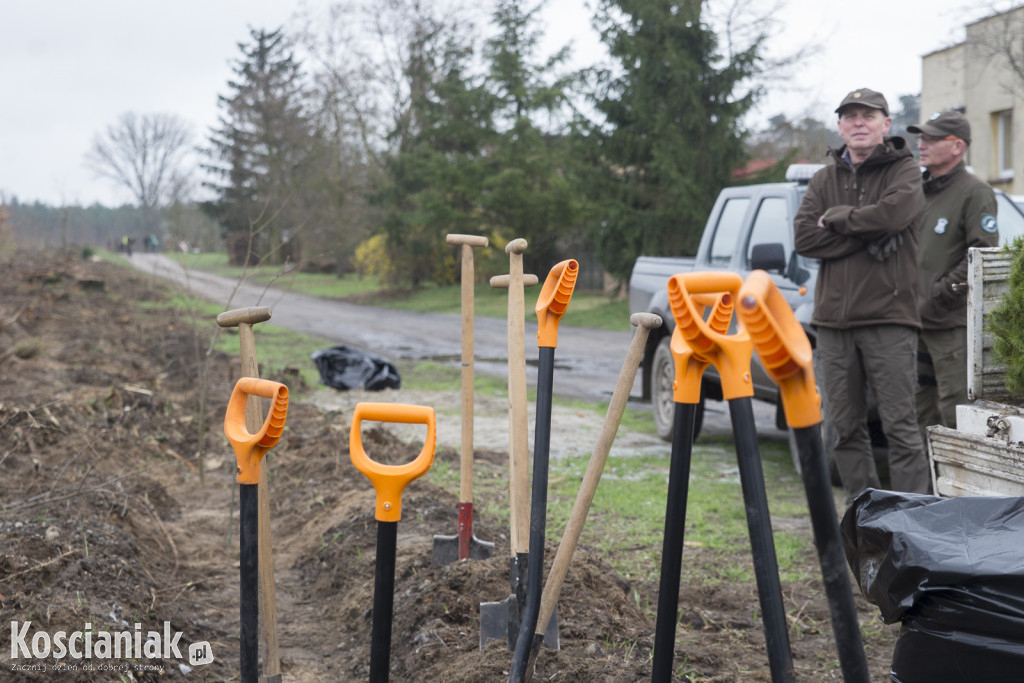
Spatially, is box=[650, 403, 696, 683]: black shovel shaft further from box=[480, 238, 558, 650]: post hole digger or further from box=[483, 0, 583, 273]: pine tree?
box=[483, 0, 583, 273]: pine tree

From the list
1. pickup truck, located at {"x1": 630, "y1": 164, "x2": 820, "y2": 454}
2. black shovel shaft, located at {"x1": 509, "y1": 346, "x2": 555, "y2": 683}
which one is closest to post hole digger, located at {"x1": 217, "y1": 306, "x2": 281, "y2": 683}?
black shovel shaft, located at {"x1": 509, "y1": 346, "x2": 555, "y2": 683}

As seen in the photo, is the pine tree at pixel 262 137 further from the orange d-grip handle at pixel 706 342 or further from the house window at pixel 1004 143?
the orange d-grip handle at pixel 706 342

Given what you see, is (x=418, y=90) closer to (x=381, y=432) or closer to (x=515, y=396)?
(x=381, y=432)

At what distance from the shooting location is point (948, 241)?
4711mm

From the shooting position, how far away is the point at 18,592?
123 inches

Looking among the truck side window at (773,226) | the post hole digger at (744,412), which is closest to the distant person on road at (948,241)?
the truck side window at (773,226)

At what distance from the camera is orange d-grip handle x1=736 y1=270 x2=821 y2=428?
123 cm

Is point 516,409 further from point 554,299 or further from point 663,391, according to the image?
point 663,391

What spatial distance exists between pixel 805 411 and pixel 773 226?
17.5 ft

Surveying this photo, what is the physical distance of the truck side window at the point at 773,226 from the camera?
20.1 feet

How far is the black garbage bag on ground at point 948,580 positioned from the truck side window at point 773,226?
4.01m

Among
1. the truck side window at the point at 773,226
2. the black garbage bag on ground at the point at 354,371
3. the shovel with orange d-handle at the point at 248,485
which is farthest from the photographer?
the black garbage bag on ground at the point at 354,371

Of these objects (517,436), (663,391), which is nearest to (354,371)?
(663,391)

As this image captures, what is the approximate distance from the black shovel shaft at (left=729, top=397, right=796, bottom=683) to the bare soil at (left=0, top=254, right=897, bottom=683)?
122 cm
